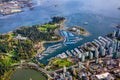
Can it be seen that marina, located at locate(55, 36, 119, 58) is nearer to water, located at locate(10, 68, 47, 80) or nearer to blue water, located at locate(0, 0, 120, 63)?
blue water, located at locate(0, 0, 120, 63)

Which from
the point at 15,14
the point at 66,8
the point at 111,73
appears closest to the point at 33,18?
the point at 15,14

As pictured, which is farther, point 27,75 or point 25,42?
point 25,42

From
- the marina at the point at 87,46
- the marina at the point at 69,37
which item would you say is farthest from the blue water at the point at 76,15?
the marina at the point at 87,46

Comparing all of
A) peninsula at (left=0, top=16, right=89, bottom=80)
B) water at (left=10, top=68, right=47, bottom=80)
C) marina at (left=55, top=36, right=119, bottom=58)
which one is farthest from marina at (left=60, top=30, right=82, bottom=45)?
water at (left=10, top=68, right=47, bottom=80)

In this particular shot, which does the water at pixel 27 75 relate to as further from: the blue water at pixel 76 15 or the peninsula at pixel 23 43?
the blue water at pixel 76 15

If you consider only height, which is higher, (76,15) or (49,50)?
(76,15)

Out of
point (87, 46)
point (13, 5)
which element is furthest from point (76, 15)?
point (13, 5)

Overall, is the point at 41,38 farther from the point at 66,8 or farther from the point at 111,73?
the point at 66,8

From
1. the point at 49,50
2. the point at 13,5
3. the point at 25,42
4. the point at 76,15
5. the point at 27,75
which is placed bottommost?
the point at 27,75

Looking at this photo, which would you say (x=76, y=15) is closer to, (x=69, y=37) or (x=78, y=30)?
(x=78, y=30)
